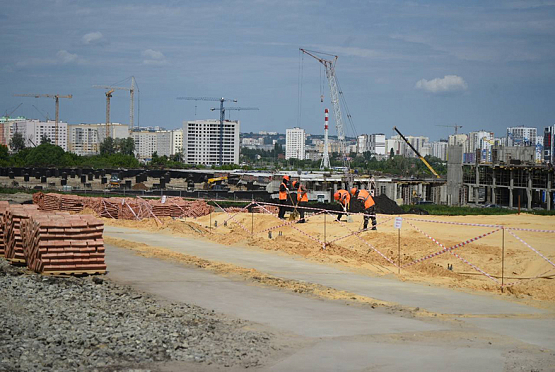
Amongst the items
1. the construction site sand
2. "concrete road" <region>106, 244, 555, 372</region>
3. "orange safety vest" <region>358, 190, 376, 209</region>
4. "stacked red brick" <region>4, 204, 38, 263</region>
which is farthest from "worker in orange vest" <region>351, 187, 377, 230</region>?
"stacked red brick" <region>4, 204, 38, 263</region>

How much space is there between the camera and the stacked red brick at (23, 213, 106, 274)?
55.3 ft

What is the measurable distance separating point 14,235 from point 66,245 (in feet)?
10.1

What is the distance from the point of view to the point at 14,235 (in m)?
19.2

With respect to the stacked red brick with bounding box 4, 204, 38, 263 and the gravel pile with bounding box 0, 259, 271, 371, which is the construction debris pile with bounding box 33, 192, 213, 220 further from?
the gravel pile with bounding box 0, 259, 271, 371

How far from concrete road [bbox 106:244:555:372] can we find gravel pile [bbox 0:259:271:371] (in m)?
0.67

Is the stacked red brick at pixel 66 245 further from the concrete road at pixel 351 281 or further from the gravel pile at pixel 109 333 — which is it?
the concrete road at pixel 351 281

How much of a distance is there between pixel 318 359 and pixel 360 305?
445 cm

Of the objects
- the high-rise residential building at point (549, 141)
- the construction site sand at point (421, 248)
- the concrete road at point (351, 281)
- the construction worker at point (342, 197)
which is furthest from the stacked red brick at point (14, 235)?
the high-rise residential building at point (549, 141)

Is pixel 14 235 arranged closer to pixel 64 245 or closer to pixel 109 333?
pixel 64 245

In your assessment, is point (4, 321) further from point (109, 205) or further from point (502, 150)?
point (502, 150)

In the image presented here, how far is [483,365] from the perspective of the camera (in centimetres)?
998

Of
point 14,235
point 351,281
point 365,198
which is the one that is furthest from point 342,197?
point 14,235

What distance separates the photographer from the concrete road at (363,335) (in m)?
9.99

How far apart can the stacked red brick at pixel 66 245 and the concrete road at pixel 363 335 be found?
→ 1.83 m
